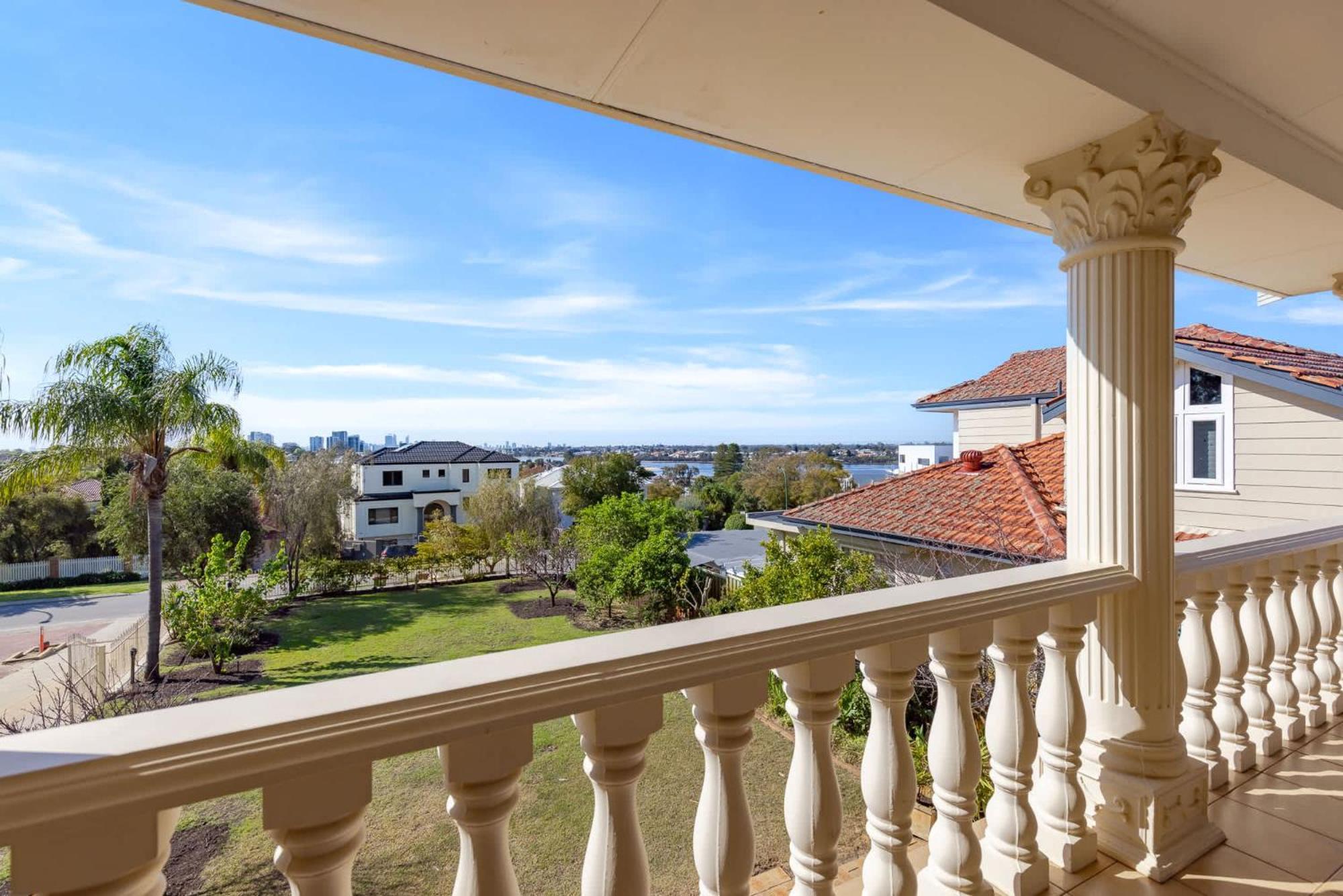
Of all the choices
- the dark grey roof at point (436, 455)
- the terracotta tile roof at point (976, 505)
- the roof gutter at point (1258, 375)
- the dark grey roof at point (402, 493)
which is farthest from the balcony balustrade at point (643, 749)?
the dark grey roof at point (402, 493)

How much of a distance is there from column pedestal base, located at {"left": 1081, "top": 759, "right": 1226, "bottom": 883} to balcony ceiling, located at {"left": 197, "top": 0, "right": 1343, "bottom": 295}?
1485 millimetres

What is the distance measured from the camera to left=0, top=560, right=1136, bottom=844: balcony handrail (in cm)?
48

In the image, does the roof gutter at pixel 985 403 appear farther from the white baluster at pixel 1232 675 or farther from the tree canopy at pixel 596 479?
the white baluster at pixel 1232 675

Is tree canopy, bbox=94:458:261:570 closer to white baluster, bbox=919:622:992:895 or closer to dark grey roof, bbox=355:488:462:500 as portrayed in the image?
dark grey roof, bbox=355:488:462:500

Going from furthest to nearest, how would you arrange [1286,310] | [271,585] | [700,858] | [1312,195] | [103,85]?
[271,585] < [103,85] < [1286,310] < [1312,195] < [700,858]

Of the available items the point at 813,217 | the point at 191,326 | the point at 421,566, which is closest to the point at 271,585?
the point at 421,566

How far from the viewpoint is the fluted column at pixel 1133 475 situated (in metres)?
1.36

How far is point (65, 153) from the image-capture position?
486 cm

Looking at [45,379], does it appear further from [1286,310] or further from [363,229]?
[1286,310]

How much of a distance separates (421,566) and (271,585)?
6.44ft

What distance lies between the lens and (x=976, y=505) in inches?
227

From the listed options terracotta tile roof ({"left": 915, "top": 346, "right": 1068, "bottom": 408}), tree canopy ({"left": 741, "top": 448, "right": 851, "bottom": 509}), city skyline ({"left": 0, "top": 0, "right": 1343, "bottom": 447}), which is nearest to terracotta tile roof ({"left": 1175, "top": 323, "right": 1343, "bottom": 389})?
city skyline ({"left": 0, "top": 0, "right": 1343, "bottom": 447})

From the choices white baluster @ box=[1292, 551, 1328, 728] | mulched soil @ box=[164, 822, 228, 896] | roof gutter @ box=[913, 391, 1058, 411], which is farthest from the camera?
roof gutter @ box=[913, 391, 1058, 411]

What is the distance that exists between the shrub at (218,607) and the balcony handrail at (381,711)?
675cm
